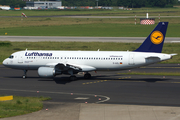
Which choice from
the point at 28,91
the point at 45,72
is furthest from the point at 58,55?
the point at 28,91

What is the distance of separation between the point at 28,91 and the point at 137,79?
1511cm

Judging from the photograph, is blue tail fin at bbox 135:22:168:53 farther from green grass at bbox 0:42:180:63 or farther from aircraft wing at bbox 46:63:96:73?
green grass at bbox 0:42:180:63

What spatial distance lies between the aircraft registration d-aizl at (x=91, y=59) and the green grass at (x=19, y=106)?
967cm

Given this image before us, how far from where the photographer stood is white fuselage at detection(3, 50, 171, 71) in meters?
37.3

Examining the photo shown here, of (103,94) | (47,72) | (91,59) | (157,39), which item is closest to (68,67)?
(47,72)

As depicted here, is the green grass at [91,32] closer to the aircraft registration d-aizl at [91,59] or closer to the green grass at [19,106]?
the aircraft registration d-aizl at [91,59]

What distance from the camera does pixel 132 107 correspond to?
2516 cm

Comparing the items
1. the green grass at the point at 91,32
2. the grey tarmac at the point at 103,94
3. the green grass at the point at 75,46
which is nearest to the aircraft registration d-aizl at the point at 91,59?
the grey tarmac at the point at 103,94

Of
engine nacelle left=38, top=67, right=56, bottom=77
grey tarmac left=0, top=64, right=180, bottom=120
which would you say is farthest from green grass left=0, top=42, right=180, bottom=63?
engine nacelle left=38, top=67, right=56, bottom=77

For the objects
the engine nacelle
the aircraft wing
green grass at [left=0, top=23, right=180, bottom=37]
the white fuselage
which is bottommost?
the engine nacelle

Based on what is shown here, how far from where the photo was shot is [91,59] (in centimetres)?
3866

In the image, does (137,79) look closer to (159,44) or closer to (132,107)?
(159,44)

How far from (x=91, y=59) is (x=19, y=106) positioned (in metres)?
15.3

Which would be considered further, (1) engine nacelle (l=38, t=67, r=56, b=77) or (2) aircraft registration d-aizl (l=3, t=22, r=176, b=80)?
(2) aircraft registration d-aizl (l=3, t=22, r=176, b=80)
